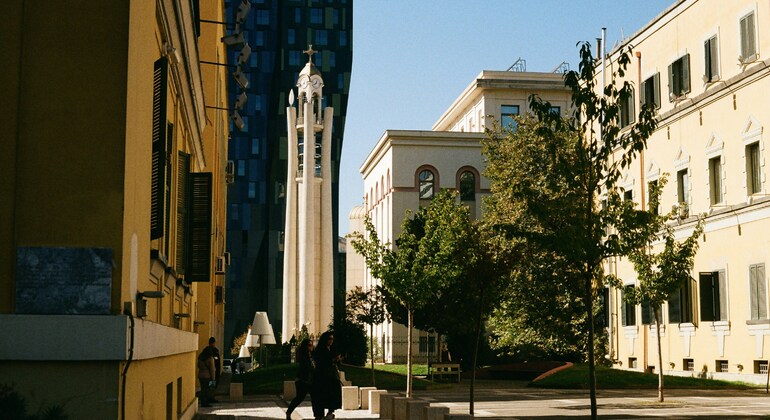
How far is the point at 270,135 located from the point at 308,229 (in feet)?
171

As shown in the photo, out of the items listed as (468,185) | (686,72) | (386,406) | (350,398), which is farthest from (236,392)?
(468,185)

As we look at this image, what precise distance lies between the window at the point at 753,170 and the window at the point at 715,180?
7.75 feet

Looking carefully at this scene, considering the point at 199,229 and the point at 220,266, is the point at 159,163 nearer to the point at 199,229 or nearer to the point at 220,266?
the point at 199,229

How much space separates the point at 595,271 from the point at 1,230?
1079 cm

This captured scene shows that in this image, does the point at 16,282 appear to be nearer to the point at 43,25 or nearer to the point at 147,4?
the point at 43,25

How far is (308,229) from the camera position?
213ft

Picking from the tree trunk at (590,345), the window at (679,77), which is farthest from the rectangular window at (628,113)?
the tree trunk at (590,345)

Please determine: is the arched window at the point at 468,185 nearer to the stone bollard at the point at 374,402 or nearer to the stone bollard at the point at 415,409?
the stone bollard at the point at 374,402

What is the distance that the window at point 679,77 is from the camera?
38062 mm

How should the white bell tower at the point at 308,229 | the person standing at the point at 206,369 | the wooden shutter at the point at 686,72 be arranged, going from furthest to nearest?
the white bell tower at the point at 308,229, the wooden shutter at the point at 686,72, the person standing at the point at 206,369

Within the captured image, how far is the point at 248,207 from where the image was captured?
114m

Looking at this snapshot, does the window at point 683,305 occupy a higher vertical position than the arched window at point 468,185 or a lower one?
lower

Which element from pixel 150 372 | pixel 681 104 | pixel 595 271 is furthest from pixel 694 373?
pixel 150 372

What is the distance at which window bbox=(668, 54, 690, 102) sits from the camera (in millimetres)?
38062
